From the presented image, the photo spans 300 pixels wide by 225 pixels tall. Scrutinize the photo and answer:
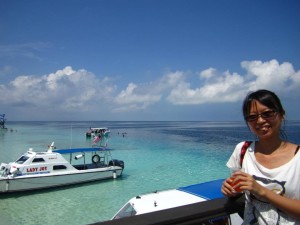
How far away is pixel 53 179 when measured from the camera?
1834 cm

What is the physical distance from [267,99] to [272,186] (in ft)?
2.15

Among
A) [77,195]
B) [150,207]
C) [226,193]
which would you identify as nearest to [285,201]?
[226,193]

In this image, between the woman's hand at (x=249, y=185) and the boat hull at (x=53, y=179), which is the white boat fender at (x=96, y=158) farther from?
the woman's hand at (x=249, y=185)

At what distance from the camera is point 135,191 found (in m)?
19.2

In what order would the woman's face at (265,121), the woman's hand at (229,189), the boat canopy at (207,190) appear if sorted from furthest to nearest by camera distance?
the boat canopy at (207,190) → the woman's face at (265,121) → the woman's hand at (229,189)

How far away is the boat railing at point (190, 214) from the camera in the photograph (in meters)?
1.68

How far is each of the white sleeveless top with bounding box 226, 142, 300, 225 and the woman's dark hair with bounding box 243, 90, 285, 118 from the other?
0.39 m

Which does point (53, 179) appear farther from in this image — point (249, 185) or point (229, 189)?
point (249, 185)

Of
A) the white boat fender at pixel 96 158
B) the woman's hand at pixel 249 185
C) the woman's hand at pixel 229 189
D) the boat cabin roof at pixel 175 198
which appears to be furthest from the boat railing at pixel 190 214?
the white boat fender at pixel 96 158

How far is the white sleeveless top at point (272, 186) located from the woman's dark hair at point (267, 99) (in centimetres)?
39

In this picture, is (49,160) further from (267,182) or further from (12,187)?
(267,182)

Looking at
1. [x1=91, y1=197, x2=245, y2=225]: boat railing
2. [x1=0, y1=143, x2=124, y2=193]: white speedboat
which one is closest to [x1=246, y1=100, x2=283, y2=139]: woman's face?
[x1=91, y1=197, x2=245, y2=225]: boat railing

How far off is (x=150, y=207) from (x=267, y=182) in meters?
6.47

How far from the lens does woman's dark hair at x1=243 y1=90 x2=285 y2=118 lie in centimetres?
205
